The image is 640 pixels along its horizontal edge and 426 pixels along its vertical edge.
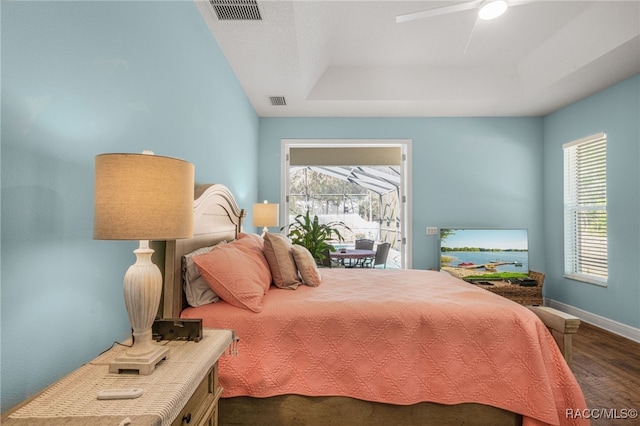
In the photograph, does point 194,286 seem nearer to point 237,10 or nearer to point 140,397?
point 140,397

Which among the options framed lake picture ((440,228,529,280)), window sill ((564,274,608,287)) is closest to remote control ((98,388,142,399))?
framed lake picture ((440,228,529,280))

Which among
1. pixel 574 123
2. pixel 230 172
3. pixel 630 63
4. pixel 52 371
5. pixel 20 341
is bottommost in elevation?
pixel 52 371

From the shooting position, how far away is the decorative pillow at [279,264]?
2.10m

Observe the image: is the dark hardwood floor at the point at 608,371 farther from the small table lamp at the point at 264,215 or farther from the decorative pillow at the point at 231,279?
the small table lamp at the point at 264,215

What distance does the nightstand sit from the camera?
2.40 feet

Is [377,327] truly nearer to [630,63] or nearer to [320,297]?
[320,297]

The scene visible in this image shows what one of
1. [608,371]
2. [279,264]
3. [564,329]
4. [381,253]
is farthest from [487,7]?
[381,253]

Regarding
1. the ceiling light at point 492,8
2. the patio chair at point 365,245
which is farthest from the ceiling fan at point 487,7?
the patio chair at point 365,245

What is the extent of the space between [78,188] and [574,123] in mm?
5067

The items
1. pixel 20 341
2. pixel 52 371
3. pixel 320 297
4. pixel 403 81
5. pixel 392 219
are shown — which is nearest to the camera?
pixel 20 341

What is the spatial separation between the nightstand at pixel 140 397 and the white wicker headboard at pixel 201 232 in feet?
1.32

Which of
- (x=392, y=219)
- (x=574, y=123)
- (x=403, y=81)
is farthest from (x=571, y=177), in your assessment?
(x=392, y=219)

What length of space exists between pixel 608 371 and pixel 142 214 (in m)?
3.44

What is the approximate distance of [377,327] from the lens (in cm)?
163
